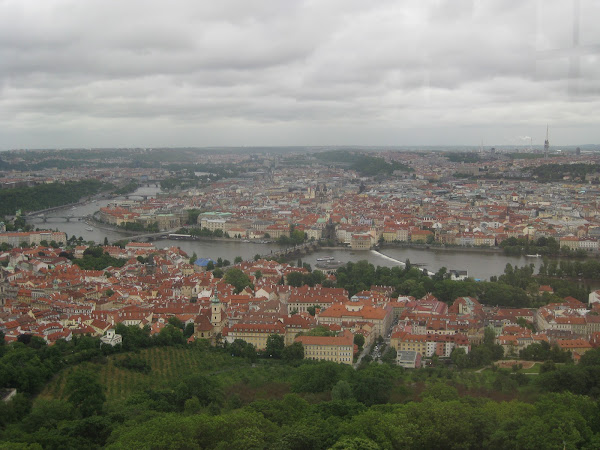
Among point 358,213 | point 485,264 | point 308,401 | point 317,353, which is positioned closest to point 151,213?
point 358,213

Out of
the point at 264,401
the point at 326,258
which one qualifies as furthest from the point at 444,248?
the point at 264,401

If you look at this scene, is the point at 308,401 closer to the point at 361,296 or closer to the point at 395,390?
the point at 395,390

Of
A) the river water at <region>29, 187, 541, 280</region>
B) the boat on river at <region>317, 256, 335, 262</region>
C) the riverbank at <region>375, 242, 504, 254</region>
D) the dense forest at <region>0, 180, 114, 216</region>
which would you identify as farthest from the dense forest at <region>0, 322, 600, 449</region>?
the dense forest at <region>0, 180, 114, 216</region>

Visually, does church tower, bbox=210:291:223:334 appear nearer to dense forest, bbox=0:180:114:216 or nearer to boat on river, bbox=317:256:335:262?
boat on river, bbox=317:256:335:262

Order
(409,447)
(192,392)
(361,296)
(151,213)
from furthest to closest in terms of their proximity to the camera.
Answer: (151,213) < (361,296) < (192,392) < (409,447)

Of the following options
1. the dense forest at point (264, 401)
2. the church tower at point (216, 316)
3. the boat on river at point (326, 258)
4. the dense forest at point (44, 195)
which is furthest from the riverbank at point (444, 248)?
the dense forest at point (44, 195)
